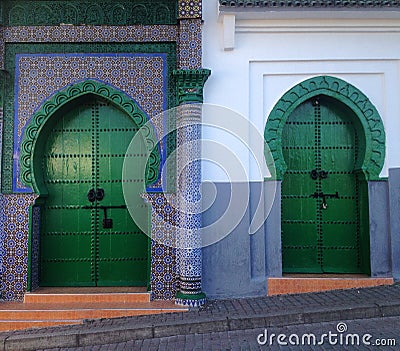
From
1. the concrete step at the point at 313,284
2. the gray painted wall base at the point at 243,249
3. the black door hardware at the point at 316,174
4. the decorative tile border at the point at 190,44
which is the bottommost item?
the concrete step at the point at 313,284

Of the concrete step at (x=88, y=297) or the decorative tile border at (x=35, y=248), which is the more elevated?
the decorative tile border at (x=35, y=248)

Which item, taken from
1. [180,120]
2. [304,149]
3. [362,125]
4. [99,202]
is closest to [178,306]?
[99,202]

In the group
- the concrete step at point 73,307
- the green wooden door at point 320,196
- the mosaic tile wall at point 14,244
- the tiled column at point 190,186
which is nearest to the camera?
the concrete step at point 73,307

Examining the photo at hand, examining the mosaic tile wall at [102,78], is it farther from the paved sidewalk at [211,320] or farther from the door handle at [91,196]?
the paved sidewalk at [211,320]

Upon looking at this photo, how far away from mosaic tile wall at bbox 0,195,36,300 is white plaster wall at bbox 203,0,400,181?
94.4 inches

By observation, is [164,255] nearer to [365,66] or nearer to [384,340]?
[384,340]

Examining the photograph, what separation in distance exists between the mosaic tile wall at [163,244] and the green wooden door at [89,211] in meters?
0.31

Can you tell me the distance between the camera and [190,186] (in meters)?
5.27

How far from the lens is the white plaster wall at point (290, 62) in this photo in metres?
5.52

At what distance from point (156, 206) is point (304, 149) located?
2032 mm

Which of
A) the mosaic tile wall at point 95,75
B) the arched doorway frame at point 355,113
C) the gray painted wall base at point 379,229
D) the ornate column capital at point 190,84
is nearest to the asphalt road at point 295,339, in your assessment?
the gray painted wall base at point 379,229

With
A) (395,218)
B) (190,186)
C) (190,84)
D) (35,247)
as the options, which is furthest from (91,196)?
(395,218)

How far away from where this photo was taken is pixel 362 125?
561 centimetres

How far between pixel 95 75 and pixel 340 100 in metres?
3.02
